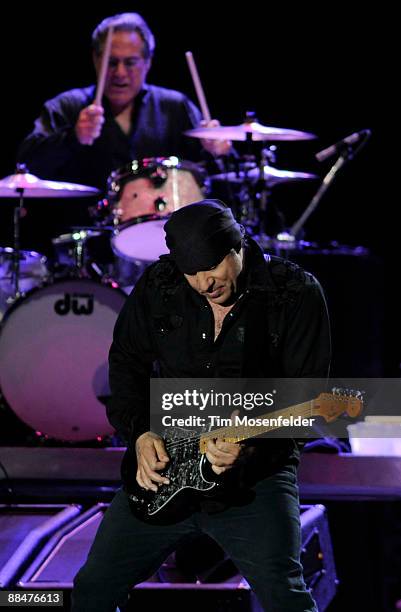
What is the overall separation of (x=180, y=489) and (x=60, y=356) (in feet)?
8.99

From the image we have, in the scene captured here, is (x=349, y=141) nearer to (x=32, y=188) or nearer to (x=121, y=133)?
(x=121, y=133)

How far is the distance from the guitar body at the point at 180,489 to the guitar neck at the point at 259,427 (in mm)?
54

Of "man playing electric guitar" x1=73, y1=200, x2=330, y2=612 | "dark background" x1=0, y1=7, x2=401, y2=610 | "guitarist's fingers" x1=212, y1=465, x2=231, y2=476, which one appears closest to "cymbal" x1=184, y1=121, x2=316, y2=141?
→ "dark background" x1=0, y1=7, x2=401, y2=610

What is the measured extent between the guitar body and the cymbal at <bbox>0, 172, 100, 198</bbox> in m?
2.90

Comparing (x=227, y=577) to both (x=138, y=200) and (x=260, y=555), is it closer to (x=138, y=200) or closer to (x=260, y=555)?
(x=260, y=555)

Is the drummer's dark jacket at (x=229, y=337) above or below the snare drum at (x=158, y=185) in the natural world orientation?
below

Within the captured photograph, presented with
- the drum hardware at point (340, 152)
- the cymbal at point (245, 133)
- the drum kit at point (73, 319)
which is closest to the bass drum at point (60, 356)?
the drum kit at point (73, 319)

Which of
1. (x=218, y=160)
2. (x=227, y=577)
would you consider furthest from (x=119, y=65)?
(x=227, y=577)

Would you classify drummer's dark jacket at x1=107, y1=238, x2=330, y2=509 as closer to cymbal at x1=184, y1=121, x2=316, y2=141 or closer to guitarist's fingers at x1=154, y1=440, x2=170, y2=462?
guitarist's fingers at x1=154, y1=440, x2=170, y2=462

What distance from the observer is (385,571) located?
4617 mm

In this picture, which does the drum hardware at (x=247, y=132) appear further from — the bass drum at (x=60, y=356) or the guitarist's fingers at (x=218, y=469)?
the guitarist's fingers at (x=218, y=469)

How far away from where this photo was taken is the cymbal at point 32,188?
5434mm

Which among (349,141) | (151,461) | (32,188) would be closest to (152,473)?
(151,461)

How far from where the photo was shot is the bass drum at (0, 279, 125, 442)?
17.9ft
